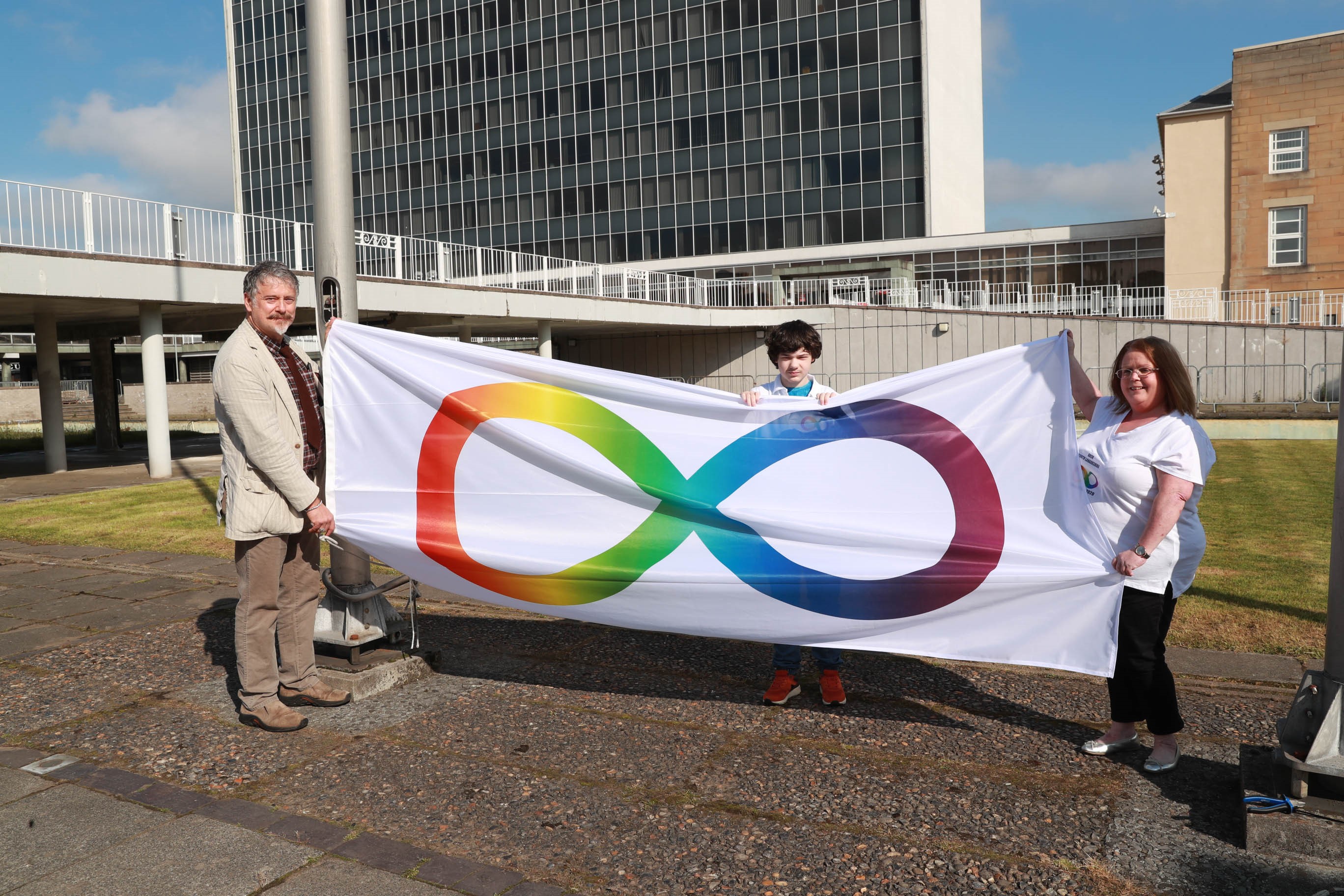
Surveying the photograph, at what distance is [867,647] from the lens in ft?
15.1

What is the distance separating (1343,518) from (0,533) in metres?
13.5

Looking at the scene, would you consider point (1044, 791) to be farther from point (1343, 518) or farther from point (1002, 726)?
point (1343, 518)

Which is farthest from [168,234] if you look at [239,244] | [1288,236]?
[1288,236]

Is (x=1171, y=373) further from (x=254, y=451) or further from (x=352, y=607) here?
(x=352, y=607)

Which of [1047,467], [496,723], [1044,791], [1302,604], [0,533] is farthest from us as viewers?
[0,533]

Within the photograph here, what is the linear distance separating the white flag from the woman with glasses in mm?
117

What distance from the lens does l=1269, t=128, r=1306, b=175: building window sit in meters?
36.6

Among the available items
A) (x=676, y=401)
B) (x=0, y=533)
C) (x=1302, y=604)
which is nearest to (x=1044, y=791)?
(x=676, y=401)

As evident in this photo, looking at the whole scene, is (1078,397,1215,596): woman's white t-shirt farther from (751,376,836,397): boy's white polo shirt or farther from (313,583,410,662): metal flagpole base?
(313,583,410,662): metal flagpole base

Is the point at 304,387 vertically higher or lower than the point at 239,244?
lower

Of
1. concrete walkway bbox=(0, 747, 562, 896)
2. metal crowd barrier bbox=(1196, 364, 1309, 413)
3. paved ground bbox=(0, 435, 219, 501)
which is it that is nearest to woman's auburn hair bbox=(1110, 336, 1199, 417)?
concrete walkway bbox=(0, 747, 562, 896)

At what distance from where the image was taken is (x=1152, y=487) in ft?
13.3

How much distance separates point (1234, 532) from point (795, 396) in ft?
23.2

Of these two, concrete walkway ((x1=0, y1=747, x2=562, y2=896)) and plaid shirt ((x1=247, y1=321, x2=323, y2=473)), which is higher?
plaid shirt ((x1=247, y1=321, x2=323, y2=473))
